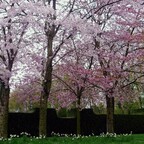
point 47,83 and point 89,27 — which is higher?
point 89,27

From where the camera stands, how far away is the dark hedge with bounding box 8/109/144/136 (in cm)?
1823

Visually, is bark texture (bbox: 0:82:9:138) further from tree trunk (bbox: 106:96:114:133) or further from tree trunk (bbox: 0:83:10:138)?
tree trunk (bbox: 106:96:114:133)

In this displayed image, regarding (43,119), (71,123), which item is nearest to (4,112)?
(43,119)

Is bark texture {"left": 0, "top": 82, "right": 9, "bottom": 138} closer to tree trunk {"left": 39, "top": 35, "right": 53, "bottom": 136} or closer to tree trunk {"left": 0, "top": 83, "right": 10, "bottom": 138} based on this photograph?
tree trunk {"left": 0, "top": 83, "right": 10, "bottom": 138}

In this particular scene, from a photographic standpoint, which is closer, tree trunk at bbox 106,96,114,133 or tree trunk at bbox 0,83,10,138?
tree trunk at bbox 0,83,10,138

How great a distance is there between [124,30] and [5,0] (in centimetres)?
755

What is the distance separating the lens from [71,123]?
20625 mm

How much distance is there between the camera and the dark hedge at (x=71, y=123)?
18.2m

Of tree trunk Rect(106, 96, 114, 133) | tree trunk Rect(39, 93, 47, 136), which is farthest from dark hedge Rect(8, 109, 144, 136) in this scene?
tree trunk Rect(39, 93, 47, 136)

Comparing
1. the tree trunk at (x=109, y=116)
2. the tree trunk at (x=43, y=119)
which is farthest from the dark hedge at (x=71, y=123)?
the tree trunk at (x=43, y=119)

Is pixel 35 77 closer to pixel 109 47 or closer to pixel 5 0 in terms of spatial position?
pixel 109 47

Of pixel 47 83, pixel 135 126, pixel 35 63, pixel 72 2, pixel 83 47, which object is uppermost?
pixel 72 2

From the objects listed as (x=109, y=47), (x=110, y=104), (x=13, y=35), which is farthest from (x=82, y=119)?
(x=13, y=35)

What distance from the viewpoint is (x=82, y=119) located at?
2155 cm
